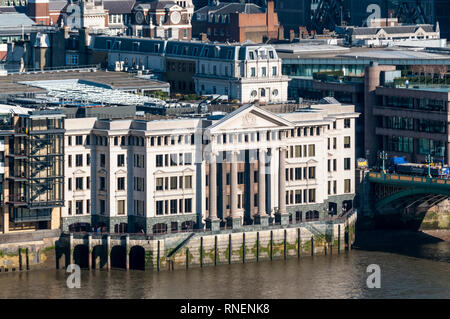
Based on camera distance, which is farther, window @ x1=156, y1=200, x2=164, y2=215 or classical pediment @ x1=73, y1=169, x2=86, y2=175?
classical pediment @ x1=73, y1=169, x2=86, y2=175

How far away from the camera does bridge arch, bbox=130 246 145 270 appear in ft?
644

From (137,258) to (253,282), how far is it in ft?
44.9

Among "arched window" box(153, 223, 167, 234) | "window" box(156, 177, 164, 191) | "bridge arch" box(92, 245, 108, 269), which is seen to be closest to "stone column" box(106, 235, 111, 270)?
"bridge arch" box(92, 245, 108, 269)

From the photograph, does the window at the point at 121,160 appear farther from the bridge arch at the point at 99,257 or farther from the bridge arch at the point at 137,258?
the bridge arch at the point at 99,257

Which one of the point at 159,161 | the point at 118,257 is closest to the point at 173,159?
the point at 159,161

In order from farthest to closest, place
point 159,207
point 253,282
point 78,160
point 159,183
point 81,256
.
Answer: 1. point 78,160
2. point 159,207
3. point 159,183
4. point 81,256
5. point 253,282

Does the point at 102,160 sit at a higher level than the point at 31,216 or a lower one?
higher

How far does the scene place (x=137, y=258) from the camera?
7776 inches

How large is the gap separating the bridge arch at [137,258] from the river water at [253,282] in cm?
200

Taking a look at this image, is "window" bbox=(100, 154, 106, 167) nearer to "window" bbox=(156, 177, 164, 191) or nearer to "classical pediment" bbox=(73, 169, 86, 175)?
"classical pediment" bbox=(73, 169, 86, 175)

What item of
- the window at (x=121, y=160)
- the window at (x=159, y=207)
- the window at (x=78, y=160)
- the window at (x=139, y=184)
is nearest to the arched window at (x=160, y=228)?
the window at (x=159, y=207)

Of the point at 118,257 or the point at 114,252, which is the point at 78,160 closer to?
the point at 114,252

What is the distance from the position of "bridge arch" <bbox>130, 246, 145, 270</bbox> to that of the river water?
2.00 m

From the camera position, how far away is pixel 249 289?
186 meters
